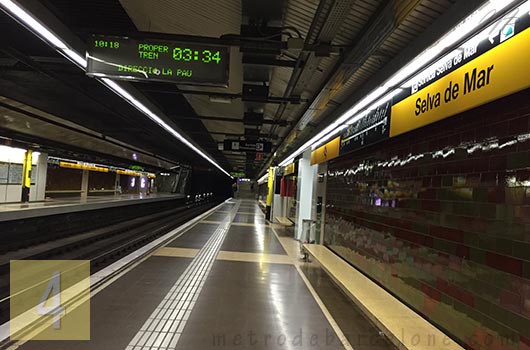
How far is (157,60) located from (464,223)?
3.79 m

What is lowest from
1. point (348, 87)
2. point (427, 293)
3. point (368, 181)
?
point (427, 293)

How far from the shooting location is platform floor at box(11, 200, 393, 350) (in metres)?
3.67

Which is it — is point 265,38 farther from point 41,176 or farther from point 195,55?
point 41,176

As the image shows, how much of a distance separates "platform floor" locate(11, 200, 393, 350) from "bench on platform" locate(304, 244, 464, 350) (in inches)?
11.6

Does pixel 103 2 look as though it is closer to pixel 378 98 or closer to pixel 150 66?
pixel 150 66

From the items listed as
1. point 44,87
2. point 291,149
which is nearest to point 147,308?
point 44,87

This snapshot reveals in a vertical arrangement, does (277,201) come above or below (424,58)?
below

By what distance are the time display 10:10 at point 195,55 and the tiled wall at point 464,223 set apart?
2525mm

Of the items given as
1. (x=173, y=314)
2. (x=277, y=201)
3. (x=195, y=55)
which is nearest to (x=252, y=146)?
(x=277, y=201)

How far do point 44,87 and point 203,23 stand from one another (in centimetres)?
479

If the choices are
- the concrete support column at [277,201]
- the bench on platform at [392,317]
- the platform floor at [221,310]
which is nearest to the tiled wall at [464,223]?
the bench on platform at [392,317]

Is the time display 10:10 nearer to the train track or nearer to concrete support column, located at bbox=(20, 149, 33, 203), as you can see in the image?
the train track

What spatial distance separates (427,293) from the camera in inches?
153

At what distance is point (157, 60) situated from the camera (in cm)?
477
